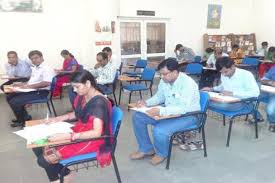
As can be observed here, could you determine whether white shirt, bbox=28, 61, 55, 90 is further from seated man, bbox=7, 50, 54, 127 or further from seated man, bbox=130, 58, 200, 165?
seated man, bbox=130, 58, 200, 165

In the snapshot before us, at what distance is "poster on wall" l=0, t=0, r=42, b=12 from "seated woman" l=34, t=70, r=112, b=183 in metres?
5.57

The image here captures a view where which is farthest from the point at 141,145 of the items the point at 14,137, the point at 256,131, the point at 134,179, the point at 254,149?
the point at 14,137

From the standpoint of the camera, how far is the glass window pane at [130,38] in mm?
8594

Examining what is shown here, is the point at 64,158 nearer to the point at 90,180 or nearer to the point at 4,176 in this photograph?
the point at 90,180

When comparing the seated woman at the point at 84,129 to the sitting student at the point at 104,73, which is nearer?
the seated woman at the point at 84,129

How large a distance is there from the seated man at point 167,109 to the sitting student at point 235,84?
2.44ft

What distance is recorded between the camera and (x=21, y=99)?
446cm

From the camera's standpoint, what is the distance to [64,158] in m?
2.21

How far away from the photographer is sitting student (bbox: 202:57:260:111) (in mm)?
3569

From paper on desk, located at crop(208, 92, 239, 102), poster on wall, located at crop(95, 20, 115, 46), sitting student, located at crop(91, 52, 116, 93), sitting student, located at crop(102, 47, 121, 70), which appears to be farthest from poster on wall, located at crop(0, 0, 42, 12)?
paper on desk, located at crop(208, 92, 239, 102)

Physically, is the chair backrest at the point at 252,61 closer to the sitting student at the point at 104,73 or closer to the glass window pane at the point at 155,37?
the glass window pane at the point at 155,37

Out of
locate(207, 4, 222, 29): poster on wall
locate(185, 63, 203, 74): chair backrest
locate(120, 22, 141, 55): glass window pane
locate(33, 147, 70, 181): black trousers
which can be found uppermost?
locate(207, 4, 222, 29): poster on wall

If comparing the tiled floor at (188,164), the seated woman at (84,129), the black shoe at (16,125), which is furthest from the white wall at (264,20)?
the seated woman at (84,129)

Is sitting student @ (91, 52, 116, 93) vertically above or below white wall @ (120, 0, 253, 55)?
below
